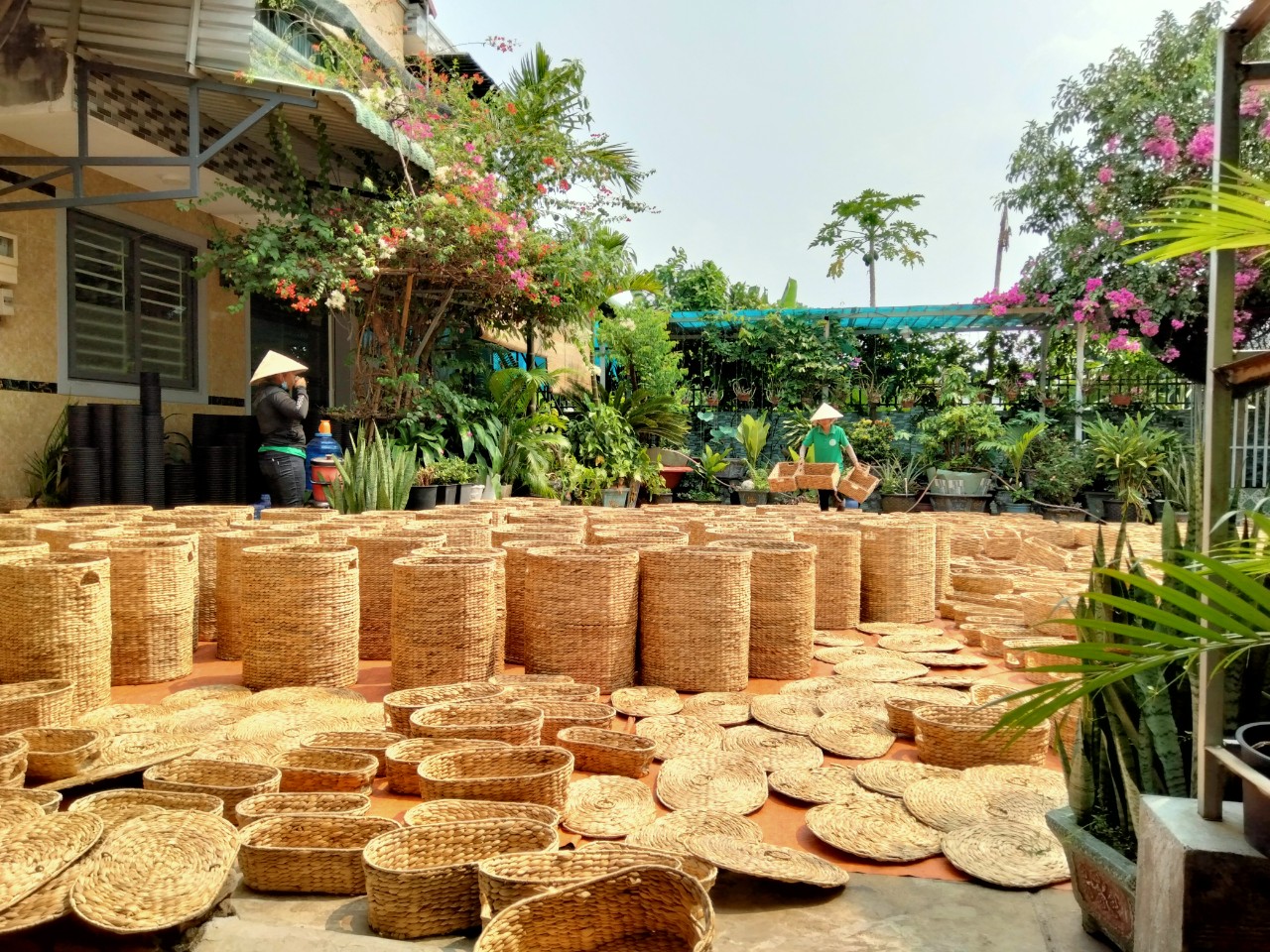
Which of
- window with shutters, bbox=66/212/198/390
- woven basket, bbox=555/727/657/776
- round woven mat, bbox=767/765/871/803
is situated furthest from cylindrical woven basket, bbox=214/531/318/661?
window with shutters, bbox=66/212/198/390

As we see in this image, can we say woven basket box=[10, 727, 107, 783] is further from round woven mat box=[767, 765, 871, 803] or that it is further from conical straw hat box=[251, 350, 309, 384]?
conical straw hat box=[251, 350, 309, 384]

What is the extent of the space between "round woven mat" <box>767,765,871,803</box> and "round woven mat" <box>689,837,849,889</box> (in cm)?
35

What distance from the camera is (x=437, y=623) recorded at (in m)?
3.19

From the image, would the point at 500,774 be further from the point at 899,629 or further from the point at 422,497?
the point at 422,497

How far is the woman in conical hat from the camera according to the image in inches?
247

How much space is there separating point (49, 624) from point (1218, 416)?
3.27 m

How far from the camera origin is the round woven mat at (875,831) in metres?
2.08

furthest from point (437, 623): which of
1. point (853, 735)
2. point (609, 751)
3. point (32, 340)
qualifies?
point (32, 340)

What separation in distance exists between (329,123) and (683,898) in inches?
309

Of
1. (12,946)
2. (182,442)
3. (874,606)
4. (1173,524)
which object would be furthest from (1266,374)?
(182,442)

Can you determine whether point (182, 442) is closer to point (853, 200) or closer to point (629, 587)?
point (629, 587)

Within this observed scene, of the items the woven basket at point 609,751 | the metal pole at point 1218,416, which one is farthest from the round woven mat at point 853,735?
the metal pole at point 1218,416

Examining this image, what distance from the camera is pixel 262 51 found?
655 centimetres

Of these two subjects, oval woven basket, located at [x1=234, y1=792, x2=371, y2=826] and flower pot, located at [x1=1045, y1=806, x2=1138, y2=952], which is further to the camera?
oval woven basket, located at [x1=234, y1=792, x2=371, y2=826]
